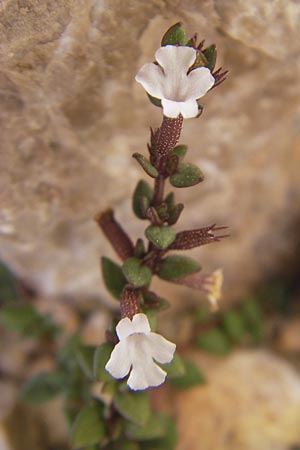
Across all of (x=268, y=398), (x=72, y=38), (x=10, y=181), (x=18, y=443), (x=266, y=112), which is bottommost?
(x=268, y=398)

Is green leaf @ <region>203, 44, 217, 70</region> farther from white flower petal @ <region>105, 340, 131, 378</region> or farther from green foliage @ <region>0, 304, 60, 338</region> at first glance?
green foliage @ <region>0, 304, 60, 338</region>

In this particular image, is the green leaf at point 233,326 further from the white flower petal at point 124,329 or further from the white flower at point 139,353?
the white flower petal at point 124,329

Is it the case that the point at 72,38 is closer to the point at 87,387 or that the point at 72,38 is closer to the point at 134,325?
the point at 134,325

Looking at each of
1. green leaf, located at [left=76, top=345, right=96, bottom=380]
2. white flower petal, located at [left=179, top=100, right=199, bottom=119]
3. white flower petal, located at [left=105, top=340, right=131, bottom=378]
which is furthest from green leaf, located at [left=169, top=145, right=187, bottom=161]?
green leaf, located at [left=76, top=345, right=96, bottom=380]

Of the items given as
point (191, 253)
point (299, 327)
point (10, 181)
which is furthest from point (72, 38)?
point (299, 327)

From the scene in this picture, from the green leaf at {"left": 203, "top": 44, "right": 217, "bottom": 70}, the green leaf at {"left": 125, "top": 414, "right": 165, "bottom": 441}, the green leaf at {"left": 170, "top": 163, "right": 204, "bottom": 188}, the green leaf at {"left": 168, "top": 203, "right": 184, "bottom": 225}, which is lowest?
the green leaf at {"left": 125, "top": 414, "right": 165, "bottom": 441}

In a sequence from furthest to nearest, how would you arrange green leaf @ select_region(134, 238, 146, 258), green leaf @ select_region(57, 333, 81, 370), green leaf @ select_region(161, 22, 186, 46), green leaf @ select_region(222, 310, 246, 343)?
green leaf @ select_region(222, 310, 246, 343) < green leaf @ select_region(57, 333, 81, 370) < green leaf @ select_region(134, 238, 146, 258) < green leaf @ select_region(161, 22, 186, 46)

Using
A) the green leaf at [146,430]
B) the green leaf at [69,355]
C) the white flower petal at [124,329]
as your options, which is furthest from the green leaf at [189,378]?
the white flower petal at [124,329]
